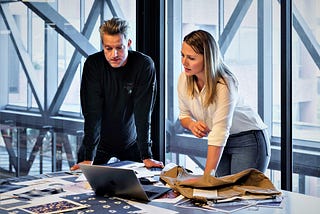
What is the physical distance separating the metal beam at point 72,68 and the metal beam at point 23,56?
0.13 m

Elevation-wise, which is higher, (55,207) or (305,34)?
(305,34)

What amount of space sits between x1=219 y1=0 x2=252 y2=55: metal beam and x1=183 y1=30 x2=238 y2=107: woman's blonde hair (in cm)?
154

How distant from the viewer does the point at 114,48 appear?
10.1ft

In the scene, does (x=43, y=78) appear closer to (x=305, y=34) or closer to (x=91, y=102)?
(x=91, y=102)

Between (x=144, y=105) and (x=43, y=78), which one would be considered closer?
(x=144, y=105)

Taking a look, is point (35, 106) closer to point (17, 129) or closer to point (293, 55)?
point (17, 129)

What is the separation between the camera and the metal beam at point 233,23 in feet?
14.0

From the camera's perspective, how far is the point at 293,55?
3666 mm

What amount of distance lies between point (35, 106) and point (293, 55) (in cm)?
193

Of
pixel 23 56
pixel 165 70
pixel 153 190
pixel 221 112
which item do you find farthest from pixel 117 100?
pixel 165 70

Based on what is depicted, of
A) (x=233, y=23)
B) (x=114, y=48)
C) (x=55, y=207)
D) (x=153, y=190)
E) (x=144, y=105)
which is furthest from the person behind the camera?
(x=233, y=23)

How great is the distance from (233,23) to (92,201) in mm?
2567

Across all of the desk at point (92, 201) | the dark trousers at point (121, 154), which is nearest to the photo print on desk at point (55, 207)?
the desk at point (92, 201)

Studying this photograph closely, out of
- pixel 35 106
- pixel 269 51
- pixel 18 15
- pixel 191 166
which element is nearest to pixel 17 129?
pixel 35 106
